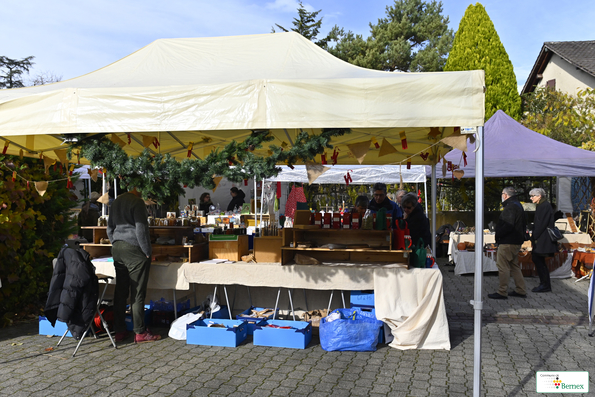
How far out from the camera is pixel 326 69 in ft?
14.1

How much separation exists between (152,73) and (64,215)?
263 cm

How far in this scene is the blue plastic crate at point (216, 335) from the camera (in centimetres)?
459

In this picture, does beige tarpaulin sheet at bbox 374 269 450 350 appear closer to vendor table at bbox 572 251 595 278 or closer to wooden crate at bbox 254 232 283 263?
wooden crate at bbox 254 232 283 263

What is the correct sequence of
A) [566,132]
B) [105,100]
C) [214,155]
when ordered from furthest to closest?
[566,132]
[214,155]
[105,100]

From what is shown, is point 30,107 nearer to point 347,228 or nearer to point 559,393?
point 347,228

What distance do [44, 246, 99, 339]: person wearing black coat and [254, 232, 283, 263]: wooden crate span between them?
1.68 m

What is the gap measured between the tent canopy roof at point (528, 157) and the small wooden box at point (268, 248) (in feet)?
16.3

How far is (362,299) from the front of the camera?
486cm

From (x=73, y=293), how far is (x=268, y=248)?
1.96 meters

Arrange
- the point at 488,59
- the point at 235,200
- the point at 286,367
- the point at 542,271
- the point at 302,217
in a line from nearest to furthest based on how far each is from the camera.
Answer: the point at 286,367 < the point at 302,217 < the point at 542,271 < the point at 235,200 < the point at 488,59

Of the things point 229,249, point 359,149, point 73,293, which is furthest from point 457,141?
point 73,293

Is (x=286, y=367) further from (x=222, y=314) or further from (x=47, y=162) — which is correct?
(x=47, y=162)

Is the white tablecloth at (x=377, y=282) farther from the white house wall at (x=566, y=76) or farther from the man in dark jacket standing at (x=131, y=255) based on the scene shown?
the white house wall at (x=566, y=76)

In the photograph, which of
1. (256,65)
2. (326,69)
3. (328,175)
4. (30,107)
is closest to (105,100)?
(30,107)
